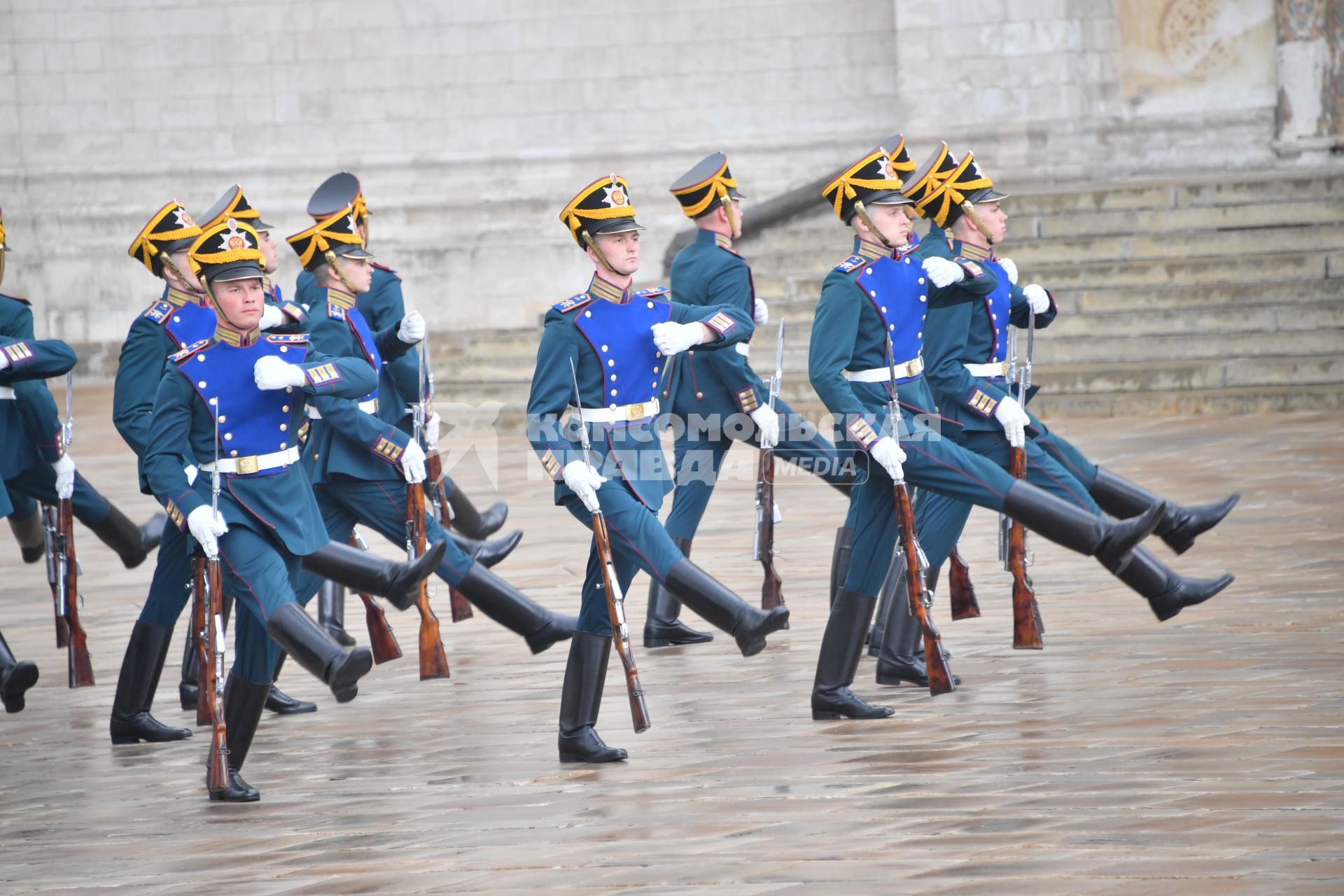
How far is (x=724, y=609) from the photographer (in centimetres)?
482

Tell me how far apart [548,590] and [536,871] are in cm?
379

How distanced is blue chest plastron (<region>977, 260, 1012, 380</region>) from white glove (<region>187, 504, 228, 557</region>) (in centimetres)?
255

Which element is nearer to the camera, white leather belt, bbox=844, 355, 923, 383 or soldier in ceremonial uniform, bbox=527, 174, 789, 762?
soldier in ceremonial uniform, bbox=527, 174, 789, 762

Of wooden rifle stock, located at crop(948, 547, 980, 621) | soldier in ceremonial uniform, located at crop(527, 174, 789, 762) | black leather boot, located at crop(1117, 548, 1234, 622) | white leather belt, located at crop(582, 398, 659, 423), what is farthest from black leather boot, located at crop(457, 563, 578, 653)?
black leather boot, located at crop(1117, 548, 1234, 622)

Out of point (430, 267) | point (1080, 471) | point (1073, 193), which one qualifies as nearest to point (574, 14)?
point (430, 267)

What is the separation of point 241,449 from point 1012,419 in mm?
2296

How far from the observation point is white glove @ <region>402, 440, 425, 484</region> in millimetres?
5988

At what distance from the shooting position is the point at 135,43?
750 inches

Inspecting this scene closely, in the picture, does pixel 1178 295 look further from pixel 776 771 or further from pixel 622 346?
pixel 776 771

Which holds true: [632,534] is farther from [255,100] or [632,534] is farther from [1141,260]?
[255,100]

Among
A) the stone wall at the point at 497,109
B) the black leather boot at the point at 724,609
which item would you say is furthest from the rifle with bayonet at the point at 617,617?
the stone wall at the point at 497,109

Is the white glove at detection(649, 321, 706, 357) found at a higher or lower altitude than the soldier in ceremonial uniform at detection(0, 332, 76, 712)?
higher

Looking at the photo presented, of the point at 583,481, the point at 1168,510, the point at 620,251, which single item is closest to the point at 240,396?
the point at 583,481

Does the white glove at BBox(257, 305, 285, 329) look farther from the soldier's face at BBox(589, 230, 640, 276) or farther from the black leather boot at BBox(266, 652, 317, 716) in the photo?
the soldier's face at BBox(589, 230, 640, 276)
